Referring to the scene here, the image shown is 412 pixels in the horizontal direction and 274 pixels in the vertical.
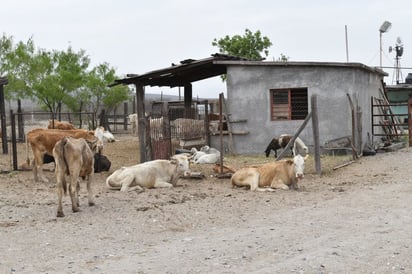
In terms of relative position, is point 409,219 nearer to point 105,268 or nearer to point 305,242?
point 305,242

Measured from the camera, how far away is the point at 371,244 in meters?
7.08

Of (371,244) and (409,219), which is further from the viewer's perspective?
(409,219)

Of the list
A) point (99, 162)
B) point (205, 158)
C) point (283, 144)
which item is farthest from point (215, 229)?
point (283, 144)

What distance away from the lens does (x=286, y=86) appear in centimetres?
2022

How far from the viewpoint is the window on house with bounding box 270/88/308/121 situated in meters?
20.4

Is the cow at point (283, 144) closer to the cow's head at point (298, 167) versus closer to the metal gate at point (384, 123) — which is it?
the metal gate at point (384, 123)

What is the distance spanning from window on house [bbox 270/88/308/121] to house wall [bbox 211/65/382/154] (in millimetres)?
241

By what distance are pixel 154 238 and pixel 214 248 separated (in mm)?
1141

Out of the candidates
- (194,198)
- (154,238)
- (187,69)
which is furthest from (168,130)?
(154,238)

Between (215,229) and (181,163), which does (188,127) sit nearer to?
(181,163)

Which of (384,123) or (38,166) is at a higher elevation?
(384,123)

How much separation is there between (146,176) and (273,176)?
2827mm

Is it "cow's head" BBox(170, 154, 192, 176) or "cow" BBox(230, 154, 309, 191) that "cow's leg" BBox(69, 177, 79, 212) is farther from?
"cow" BBox(230, 154, 309, 191)

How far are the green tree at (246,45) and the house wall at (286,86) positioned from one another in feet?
67.3
